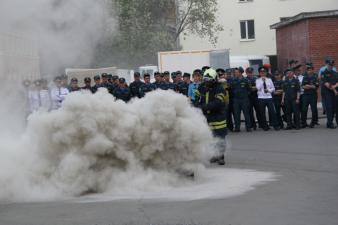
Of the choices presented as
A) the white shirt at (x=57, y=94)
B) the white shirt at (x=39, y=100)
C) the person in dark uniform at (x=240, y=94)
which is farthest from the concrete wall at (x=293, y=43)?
the white shirt at (x=39, y=100)

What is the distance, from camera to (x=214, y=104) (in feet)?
36.4

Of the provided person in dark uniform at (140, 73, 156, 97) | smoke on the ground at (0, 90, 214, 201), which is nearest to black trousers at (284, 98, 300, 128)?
person in dark uniform at (140, 73, 156, 97)

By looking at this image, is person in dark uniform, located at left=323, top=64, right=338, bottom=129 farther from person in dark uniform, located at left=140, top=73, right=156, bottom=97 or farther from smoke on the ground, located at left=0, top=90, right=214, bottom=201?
smoke on the ground, located at left=0, top=90, right=214, bottom=201

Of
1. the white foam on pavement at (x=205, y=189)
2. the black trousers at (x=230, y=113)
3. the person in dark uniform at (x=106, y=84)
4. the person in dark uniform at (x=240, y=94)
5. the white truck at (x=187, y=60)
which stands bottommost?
the white foam on pavement at (x=205, y=189)

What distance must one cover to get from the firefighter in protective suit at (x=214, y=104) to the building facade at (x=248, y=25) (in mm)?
33556

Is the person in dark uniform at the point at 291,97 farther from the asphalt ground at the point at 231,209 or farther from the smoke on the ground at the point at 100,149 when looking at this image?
the smoke on the ground at the point at 100,149

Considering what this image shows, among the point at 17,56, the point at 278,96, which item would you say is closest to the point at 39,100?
the point at 17,56

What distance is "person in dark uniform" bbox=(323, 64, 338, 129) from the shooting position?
16688mm

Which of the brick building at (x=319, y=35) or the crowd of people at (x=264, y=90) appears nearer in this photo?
the crowd of people at (x=264, y=90)

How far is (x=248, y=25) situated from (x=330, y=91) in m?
29.2

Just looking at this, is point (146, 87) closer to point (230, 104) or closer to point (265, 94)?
point (230, 104)

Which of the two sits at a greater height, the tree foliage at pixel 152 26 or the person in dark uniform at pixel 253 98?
the tree foliage at pixel 152 26

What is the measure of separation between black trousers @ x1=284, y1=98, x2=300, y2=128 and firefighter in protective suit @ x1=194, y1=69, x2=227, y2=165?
246 inches

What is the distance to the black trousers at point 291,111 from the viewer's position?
17.1m
